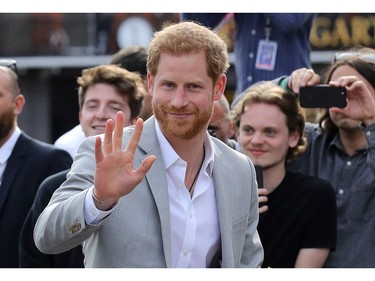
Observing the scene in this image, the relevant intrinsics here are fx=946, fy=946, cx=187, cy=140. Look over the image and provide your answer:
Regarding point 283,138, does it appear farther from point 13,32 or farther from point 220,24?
point 13,32

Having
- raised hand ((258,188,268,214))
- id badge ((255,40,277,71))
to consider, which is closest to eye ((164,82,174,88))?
raised hand ((258,188,268,214))

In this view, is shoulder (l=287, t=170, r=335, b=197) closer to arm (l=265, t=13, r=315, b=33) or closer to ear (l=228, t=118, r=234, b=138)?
ear (l=228, t=118, r=234, b=138)

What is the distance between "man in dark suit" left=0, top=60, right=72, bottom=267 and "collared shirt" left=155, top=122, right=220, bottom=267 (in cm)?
170

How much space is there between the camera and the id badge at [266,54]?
6.19m

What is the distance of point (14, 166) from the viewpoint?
213 inches

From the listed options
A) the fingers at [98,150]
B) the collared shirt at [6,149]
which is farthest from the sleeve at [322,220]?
the fingers at [98,150]

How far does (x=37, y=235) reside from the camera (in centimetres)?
355

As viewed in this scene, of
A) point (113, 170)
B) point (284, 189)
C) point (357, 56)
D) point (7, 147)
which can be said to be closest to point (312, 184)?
point (284, 189)

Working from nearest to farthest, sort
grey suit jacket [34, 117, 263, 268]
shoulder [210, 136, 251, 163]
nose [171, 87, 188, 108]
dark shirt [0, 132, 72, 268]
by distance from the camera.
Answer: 1. grey suit jacket [34, 117, 263, 268]
2. nose [171, 87, 188, 108]
3. shoulder [210, 136, 251, 163]
4. dark shirt [0, 132, 72, 268]

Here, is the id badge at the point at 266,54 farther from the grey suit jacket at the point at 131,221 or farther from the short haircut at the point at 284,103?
the grey suit jacket at the point at 131,221

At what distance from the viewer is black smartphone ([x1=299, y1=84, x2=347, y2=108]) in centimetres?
501

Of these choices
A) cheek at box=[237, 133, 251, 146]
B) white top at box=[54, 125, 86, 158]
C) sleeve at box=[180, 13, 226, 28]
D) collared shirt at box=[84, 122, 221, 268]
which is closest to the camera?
collared shirt at box=[84, 122, 221, 268]

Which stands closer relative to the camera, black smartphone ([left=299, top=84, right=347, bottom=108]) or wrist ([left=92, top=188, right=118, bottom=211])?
wrist ([left=92, top=188, right=118, bottom=211])

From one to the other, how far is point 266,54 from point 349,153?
1.26 metres
